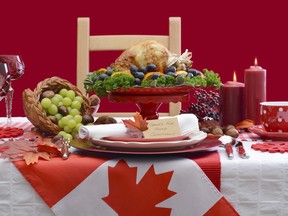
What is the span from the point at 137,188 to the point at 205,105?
0.55 meters

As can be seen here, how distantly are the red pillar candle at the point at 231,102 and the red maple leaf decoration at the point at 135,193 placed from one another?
0.52 metres

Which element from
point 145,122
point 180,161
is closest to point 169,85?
point 145,122

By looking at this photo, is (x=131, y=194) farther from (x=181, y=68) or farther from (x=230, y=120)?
(x=230, y=120)

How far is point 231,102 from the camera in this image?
175cm

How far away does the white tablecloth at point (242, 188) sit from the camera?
51.4 inches

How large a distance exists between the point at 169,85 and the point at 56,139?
302 millimetres

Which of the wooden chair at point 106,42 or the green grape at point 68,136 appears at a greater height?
the wooden chair at point 106,42

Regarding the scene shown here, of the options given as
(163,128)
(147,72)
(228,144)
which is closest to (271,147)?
(228,144)

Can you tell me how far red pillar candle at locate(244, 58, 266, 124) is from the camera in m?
1.74

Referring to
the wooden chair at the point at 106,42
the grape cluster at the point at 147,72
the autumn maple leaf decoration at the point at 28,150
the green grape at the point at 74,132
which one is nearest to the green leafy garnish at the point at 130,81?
the grape cluster at the point at 147,72

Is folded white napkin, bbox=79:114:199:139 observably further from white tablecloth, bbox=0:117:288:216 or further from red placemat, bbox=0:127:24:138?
red placemat, bbox=0:127:24:138

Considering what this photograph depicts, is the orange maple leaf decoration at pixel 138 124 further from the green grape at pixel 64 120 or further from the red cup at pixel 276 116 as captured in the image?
the red cup at pixel 276 116

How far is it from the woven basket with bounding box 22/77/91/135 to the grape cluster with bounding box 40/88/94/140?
14 mm

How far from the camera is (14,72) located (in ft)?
5.90
